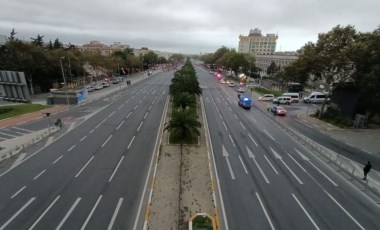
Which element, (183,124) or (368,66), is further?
(368,66)

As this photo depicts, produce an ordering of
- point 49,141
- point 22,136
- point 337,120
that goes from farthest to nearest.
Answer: point 337,120 → point 22,136 → point 49,141

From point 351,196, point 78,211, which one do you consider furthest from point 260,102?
point 78,211

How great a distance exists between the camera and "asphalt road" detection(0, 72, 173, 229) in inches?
601

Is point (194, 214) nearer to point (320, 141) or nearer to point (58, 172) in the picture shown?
point (58, 172)

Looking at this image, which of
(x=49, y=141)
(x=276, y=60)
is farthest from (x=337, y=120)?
(x=276, y=60)

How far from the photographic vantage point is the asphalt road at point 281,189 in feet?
50.8

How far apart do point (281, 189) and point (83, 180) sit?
15500mm

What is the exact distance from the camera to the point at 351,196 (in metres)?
18.4

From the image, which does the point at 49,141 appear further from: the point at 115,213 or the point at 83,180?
the point at 115,213

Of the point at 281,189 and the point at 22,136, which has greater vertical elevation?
the point at 281,189

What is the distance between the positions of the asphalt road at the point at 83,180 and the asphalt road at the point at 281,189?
692 centimetres

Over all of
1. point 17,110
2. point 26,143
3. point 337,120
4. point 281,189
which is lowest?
point 17,110

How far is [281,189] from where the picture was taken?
1903cm

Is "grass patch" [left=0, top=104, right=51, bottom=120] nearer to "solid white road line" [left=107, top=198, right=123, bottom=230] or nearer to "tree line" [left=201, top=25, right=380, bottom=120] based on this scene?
"solid white road line" [left=107, top=198, right=123, bottom=230]
